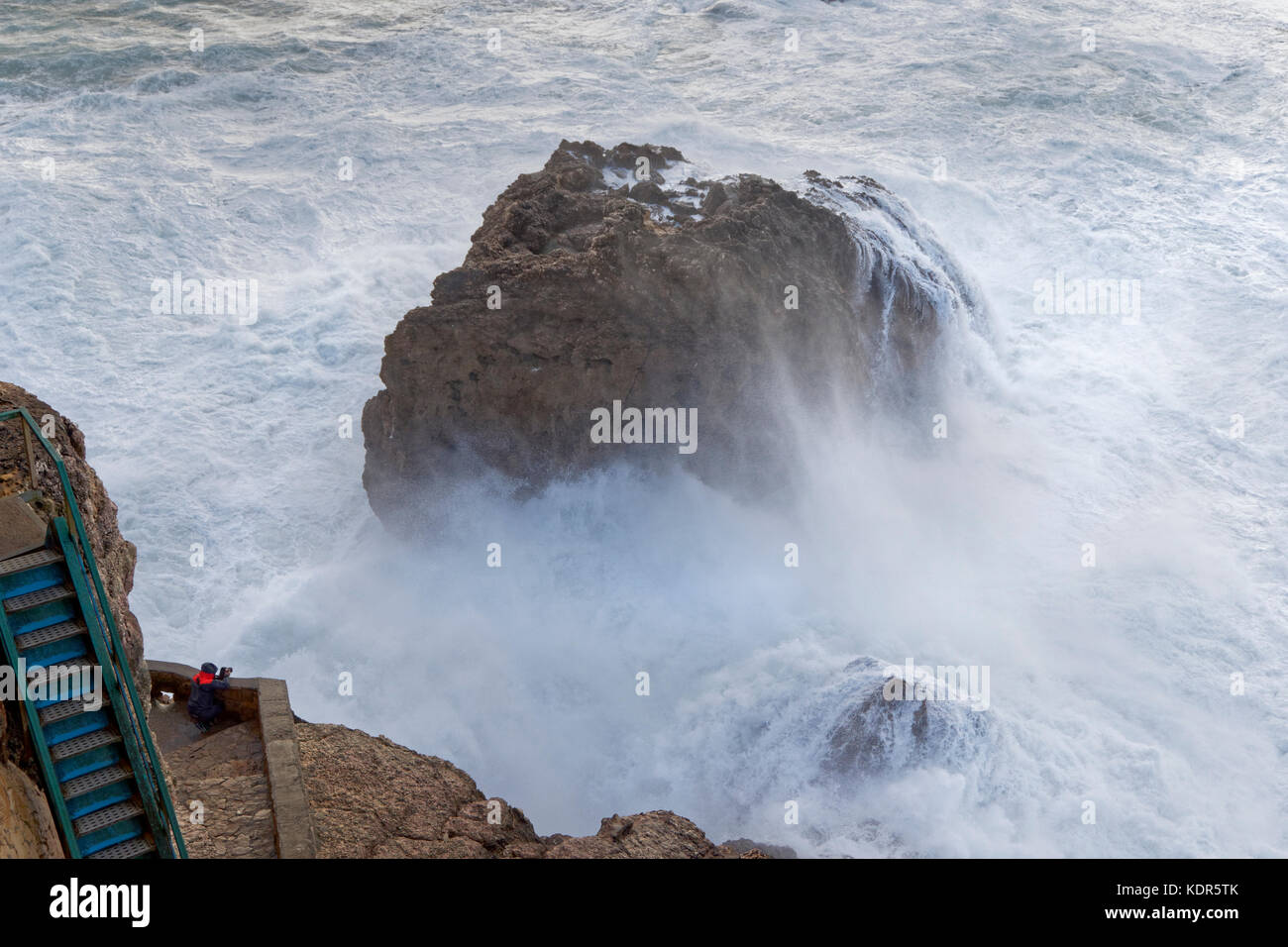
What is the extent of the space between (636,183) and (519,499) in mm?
5424

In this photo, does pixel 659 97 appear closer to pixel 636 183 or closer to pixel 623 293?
pixel 636 183

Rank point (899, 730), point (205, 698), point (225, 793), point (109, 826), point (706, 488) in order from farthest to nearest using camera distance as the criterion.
A: point (706, 488) < point (899, 730) < point (205, 698) < point (225, 793) < point (109, 826)

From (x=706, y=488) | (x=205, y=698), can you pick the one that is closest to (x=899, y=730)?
(x=706, y=488)

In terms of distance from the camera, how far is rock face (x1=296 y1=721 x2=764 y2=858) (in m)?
8.98

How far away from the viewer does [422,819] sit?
955 centimetres

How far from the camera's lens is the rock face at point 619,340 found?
14.4 m

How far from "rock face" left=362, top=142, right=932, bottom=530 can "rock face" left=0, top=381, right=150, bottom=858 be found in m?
4.99

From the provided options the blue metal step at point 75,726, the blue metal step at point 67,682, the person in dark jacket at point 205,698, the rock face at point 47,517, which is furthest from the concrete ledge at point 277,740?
the blue metal step at point 67,682

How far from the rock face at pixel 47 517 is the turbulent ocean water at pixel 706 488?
4.53 meters

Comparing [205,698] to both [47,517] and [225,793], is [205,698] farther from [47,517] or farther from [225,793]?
[47,517]

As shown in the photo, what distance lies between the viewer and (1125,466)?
17219 millimetres

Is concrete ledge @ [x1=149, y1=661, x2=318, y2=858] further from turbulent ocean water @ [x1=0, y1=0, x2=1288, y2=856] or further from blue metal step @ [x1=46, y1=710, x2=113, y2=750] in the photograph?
turbulent ocean water @ [x1=0, y1=0, x2=1288, y2=856]

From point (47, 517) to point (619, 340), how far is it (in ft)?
26.9
